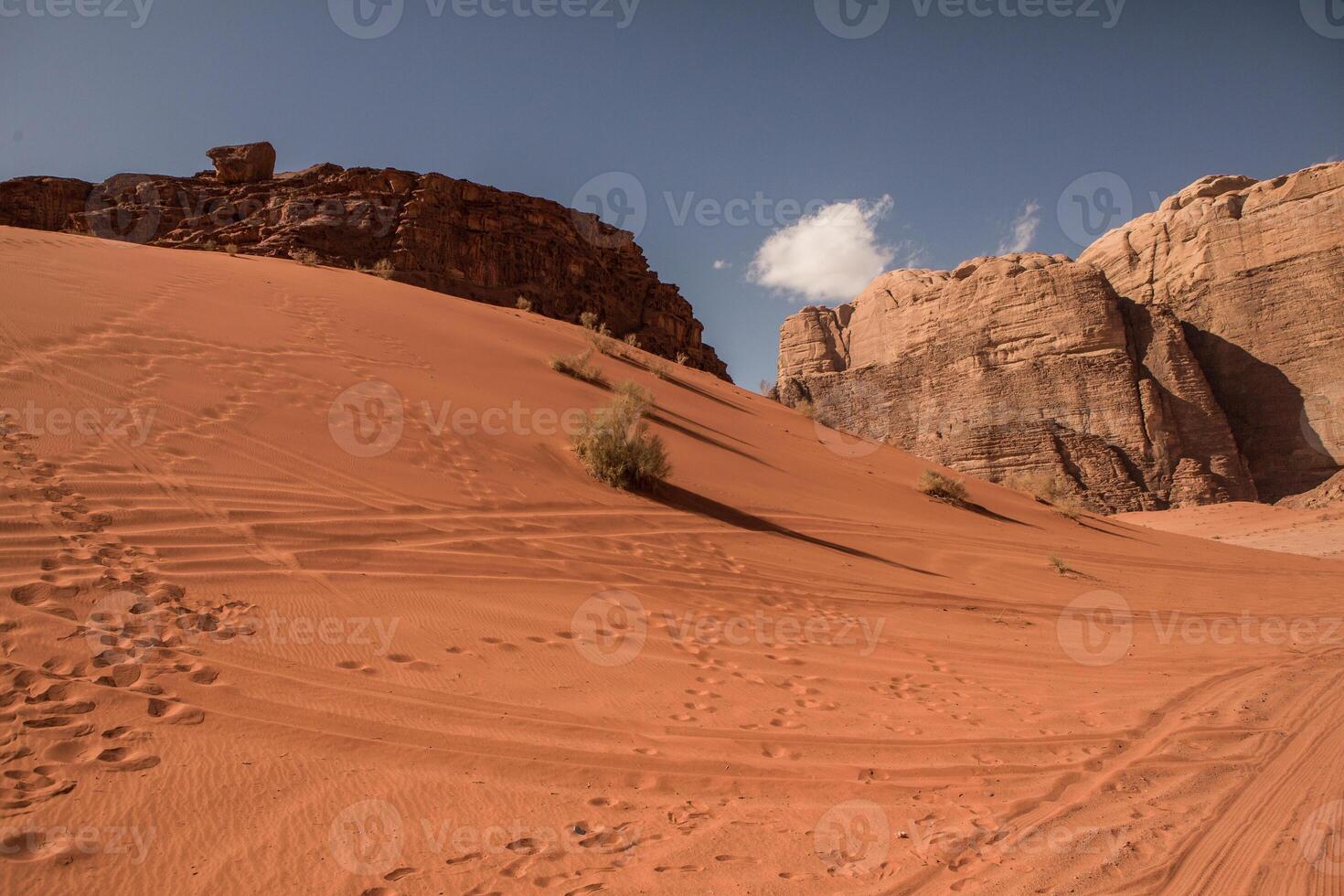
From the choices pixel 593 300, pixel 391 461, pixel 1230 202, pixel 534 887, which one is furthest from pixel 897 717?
pixel 1230 202

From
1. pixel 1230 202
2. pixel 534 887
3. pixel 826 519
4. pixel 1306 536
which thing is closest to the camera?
pixel 534 887

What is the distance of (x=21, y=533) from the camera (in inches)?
139

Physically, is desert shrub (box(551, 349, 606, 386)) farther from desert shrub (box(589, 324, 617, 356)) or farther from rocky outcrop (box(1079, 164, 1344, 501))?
rocky outcrop (box(1079, 164, 1344, 501))

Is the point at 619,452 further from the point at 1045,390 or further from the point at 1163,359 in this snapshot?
the point at 1163,359

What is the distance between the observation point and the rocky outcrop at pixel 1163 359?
28031 millimetres

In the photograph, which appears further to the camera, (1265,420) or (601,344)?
(1265,420)

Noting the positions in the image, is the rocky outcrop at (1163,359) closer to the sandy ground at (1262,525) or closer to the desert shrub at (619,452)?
the sandy ground at (1262,525)

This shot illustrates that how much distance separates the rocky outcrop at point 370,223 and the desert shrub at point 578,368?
14.6 m

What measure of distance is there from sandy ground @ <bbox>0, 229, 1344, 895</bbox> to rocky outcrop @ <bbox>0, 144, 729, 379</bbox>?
17910 mm

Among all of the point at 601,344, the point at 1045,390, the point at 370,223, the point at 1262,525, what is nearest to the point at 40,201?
the point at 370,223

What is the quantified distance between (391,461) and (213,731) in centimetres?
383

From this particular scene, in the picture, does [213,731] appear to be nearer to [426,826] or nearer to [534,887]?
[426,826]

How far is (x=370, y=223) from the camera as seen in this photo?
25.8 m

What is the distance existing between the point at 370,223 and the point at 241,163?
7.42 metres
